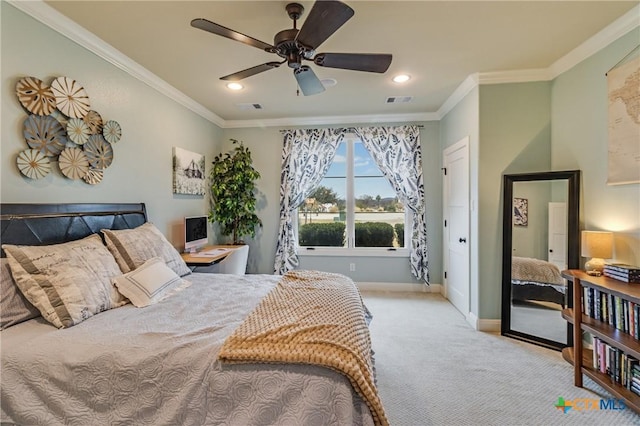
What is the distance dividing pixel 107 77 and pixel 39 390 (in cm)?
239

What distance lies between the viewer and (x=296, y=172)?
4633mm

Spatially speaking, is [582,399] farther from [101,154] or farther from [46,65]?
[46,65]

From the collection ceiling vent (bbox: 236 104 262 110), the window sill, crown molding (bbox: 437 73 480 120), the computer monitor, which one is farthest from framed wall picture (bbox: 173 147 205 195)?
crown molding (bbox: 437 73 480 120)

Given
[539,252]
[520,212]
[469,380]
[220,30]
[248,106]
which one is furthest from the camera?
[248,106]

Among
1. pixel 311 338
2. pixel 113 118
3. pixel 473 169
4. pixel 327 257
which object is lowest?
pixel 327 257

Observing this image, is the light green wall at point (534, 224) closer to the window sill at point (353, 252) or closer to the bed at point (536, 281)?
the bed at point (536, 281)

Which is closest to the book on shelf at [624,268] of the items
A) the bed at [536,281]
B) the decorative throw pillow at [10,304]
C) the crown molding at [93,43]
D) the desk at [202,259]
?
the bed at [536,281]

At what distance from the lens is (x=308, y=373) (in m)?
1.19

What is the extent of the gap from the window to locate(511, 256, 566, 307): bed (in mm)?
1757

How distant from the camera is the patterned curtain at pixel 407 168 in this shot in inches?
173

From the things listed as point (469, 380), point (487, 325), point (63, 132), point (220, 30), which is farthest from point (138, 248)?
point (487, 325)

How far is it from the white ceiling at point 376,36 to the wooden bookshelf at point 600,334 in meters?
1.88

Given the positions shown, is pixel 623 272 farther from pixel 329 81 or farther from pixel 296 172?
pixel 296 172

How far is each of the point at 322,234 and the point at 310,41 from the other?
3216mm
